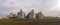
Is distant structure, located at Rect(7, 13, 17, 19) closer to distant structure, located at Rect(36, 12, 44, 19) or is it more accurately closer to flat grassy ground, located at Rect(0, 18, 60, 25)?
flat grassy ground, located at Rect(0, 18, 60, 25)

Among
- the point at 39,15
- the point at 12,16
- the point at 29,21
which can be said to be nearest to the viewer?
the point at 29,21

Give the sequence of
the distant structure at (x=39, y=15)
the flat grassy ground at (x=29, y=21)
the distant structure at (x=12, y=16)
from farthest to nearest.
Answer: the distant structure at (x=12, y=16)
the distant structure at (x=39, y=15)
the flat grassy ground at (x=29, y=21)

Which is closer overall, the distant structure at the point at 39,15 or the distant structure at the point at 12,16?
the distant structure at the point at 39,15

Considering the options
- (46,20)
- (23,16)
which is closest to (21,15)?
(23,16)

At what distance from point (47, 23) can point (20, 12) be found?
161 cm

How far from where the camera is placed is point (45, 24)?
856 cm

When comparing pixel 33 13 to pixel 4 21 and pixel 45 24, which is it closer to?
pixel 45 24

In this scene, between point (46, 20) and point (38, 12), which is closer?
point (46, 20)

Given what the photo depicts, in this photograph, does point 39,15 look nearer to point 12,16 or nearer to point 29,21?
point 29,21

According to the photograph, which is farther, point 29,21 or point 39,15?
point 39,15

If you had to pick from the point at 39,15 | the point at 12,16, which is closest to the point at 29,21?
the point at 39,15

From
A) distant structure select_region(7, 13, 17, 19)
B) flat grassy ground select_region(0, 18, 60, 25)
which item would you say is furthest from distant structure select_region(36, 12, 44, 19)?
distant structure select_region(7, 13, 17, 19)

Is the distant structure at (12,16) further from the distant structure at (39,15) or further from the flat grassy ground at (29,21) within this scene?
the distant structure at (39,15)

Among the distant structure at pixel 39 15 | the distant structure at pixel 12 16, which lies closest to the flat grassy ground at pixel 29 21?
the distant structure at pixel 39 15
